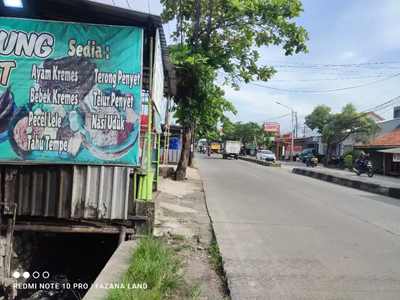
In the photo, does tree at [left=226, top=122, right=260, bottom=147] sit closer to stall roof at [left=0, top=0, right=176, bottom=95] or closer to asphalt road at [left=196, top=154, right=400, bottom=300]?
asphalt road at [left=196, top=154, right=400, bottom=300]

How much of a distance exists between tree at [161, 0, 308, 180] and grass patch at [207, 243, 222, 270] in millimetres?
5541

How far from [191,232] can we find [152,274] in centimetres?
229

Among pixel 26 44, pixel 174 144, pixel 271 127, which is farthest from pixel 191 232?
pixel 271 127

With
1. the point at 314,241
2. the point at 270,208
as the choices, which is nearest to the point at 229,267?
the point at 314,241

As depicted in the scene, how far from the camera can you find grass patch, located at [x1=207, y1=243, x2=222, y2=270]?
4.30m

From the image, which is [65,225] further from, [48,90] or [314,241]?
[314,241]

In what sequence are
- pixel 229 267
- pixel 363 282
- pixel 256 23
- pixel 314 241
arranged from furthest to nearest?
pixel 256 23 → pixel 314 241 → pixel 229 267 → pixel 363 282

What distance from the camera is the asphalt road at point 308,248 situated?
360 centimetres

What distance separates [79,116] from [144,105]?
111cm

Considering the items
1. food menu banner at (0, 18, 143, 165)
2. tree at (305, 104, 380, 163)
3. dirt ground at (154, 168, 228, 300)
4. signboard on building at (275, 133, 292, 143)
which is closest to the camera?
dirt ground at (154, 168, 228, 300)

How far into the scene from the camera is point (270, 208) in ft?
26.5

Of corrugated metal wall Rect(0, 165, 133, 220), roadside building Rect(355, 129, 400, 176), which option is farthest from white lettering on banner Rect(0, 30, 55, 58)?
roadside building Rect(355, 129, 400, 176)

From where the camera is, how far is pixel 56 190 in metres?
5.00

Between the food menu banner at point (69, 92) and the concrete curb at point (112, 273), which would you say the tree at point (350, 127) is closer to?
the food menu banner at point (69, 92)
